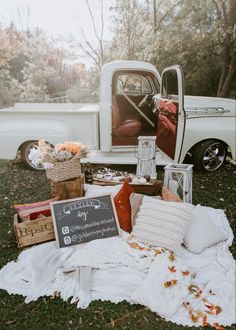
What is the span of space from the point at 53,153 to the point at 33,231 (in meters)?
1.01

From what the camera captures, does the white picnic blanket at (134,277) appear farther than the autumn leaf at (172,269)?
No

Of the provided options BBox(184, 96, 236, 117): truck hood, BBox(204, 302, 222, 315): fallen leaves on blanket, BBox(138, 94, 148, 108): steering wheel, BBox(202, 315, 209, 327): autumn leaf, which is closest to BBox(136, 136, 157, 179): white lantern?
BBox(184, 96, 236, 117): truck hood

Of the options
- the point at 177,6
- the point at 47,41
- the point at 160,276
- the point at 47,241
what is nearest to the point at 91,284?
the point at 160,276

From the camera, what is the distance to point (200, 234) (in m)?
3.26

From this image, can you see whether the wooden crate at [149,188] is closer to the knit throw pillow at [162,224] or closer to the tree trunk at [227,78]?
the knit throw pillow at [162,224]

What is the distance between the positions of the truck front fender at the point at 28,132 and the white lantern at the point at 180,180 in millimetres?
2067

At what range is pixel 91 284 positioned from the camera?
2.78m

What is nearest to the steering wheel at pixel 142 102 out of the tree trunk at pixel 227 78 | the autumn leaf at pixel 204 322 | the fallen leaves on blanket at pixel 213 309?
the fallen leaves on blanket at pixel 213 309

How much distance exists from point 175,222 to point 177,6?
498 inches

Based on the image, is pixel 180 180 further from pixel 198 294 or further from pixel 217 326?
pixel 217 326

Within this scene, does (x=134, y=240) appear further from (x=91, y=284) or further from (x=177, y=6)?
(x=177, y=6)

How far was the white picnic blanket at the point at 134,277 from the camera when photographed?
2.49 metres

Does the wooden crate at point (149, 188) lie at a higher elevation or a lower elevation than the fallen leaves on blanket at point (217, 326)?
higher

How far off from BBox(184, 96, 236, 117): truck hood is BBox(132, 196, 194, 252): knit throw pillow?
98.0 inches
